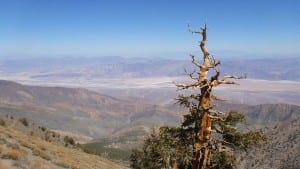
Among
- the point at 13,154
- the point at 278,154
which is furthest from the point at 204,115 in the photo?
the point at 278,154

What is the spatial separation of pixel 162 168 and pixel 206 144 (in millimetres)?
7945

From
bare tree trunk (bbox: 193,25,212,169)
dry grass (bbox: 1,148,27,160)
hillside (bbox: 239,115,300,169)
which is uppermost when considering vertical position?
bare tree trunk (bbox: 193,25,212,169)

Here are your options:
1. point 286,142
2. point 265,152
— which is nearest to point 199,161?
point 265,152

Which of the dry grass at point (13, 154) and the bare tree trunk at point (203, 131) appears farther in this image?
the dry grass at point (13, 154)

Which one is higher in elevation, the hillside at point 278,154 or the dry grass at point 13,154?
the dry grass at point 13,154

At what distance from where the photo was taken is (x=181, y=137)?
2527cm

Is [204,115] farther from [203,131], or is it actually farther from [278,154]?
[278,154]

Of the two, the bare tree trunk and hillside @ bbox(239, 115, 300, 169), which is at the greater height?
the bare tree trunk

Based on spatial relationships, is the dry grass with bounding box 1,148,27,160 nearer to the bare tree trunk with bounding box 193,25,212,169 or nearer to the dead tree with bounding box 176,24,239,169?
the dead tree with bounding box 176,24,239,169

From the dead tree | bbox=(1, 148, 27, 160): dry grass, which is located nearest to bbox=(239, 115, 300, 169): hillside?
bbox=(1, 148, 27, 160): dry grass

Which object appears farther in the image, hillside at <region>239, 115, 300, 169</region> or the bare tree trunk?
hillside at <region>239, 115, 300, 169</region>

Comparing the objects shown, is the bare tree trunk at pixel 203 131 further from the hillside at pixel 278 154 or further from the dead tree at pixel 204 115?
the hillside at pixel 278 154

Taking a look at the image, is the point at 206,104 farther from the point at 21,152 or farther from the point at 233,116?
the point at 21,152

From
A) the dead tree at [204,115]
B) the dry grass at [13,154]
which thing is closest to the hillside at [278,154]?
the dry grass at [13,154]
